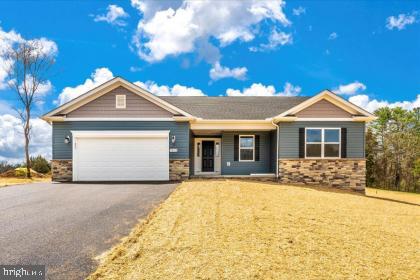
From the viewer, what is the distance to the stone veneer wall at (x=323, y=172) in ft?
49.6

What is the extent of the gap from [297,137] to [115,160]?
356 inches

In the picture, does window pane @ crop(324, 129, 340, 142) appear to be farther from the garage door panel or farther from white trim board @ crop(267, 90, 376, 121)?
the garage door panel

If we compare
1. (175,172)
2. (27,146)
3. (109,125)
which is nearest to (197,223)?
(175,172)

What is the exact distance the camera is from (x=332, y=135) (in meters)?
15.3

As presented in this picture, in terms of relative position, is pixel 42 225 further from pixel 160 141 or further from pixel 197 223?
pixel 160 141

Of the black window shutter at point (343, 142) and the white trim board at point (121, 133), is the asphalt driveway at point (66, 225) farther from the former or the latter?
the black window shutter at point (343, 142)

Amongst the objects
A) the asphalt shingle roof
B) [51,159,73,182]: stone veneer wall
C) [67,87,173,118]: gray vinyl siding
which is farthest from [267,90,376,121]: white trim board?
[51,159,73,182]: stone veneer wall

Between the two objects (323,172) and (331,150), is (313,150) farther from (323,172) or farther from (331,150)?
(323,172)

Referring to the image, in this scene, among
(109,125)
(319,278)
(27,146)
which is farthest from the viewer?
(27,146)

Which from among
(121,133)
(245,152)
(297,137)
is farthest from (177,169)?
(297,137)

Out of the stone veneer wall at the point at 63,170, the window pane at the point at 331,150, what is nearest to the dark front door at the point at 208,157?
the window pane at the point at 331,150

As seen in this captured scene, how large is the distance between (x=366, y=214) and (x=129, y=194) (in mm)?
7376

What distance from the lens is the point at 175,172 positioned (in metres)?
15.0

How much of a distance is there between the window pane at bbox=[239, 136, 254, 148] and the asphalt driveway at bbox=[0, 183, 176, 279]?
23.1 ft
